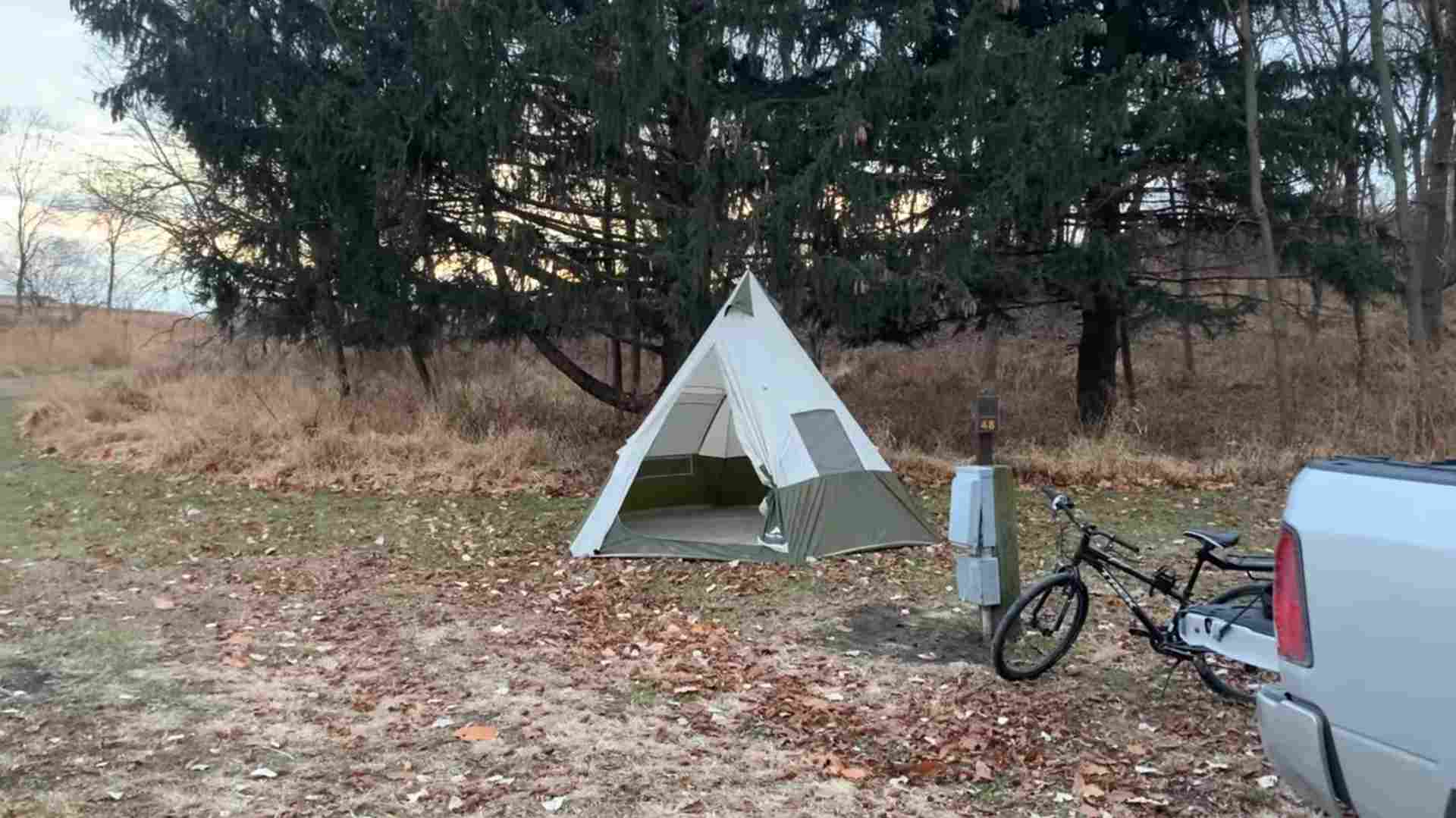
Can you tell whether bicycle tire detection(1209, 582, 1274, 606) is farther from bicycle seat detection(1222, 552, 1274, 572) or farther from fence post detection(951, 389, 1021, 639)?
fence post detection(951, 389, 1021, 639)

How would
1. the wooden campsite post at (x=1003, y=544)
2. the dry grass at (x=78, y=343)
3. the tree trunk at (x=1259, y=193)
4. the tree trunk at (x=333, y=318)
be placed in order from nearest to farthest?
the wooden campsite post at (x=1003, y=544) → the tree trunk at (x=1259, y=193) → the tree trunk at (x=333, y=318) → the dry grass at (x=78, y=343)

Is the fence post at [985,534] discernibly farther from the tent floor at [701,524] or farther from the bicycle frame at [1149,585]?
A: the tent floor at [701,524]

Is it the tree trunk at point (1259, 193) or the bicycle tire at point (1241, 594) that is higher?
the tree trunk at point (1259, 193)

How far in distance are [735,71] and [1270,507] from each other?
717 cm

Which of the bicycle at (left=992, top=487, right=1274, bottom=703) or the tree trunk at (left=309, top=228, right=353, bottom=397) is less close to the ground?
the tree trunk at (left=309, top=228, right=353, bottom=397)

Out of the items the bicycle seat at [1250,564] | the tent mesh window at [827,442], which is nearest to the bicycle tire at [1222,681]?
the bicycle seat at [1250,564]

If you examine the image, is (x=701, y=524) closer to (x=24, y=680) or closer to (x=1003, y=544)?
(x=1003, y=544)

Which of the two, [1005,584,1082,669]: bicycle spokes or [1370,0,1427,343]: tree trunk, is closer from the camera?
[1005,584,1082,669]: bicycle spokes

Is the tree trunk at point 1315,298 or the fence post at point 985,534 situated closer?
the fence post at point 985,534

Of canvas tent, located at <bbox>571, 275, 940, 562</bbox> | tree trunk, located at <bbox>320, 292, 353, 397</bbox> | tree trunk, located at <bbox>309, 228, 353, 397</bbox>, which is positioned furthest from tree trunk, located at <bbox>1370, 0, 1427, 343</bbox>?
tree trunk, located at <bbox>320, 292, 353, 397</bbox>

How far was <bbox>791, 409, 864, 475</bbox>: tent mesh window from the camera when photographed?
8227 millimetres

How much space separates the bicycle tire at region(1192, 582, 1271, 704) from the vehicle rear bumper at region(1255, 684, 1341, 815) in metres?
2.03

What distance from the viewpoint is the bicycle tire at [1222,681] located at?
15.9 ft

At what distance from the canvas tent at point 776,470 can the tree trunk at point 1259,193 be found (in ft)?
21.3
